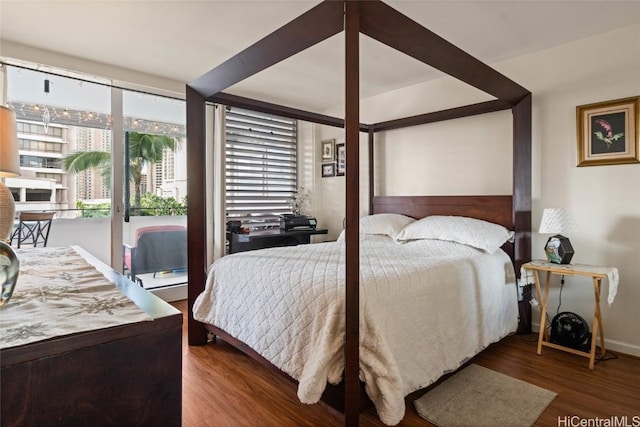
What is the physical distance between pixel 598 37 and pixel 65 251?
12.9ft

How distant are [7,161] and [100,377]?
2.75ft

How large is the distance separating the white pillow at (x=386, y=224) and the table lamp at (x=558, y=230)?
1.22 m

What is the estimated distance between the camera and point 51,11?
2314 millimetres

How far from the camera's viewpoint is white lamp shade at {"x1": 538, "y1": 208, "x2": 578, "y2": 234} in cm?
248

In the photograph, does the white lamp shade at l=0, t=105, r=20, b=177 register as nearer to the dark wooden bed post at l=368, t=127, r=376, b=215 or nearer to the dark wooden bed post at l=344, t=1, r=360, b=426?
the dark wooden bed post at l=344, t=1, r=360, b=426

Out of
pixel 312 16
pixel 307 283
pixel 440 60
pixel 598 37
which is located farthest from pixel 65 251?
pixel 598 37

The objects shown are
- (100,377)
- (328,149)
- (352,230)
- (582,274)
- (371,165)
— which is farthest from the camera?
(328,149)

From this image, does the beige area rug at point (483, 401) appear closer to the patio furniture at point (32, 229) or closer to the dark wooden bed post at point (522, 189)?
the dark wooden bed post at point (522, 189)

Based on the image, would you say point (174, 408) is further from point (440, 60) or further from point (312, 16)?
point (440, 60)

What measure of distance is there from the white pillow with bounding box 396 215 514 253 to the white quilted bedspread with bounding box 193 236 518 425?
125 mm

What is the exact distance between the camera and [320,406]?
1885 millimetres

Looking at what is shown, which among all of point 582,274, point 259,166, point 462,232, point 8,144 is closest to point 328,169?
point 259,166

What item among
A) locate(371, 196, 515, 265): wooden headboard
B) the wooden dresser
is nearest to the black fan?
locate(371, 196, 515, 265): wooden headboard

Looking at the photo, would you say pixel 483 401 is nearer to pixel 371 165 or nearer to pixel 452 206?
pixel 452 206
